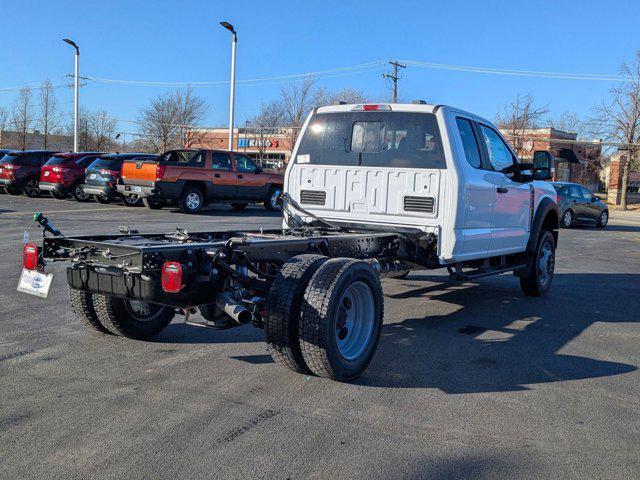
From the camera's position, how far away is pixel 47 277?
481cm

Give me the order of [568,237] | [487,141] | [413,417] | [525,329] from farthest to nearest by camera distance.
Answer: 1. [568,237]
2. [487,141]
3. [525,329]
4. [413,417]

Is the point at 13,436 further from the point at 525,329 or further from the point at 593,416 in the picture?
the point at 525,329

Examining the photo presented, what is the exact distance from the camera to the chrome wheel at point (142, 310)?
18.5ft

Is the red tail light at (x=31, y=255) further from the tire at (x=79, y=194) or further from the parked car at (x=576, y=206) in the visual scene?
the parked car at (x=576, y=206)

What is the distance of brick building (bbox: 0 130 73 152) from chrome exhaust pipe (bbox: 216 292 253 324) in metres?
54.9

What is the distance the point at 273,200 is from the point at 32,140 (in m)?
48.0

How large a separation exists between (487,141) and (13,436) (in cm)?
575

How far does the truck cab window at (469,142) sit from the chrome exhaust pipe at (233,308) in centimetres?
328

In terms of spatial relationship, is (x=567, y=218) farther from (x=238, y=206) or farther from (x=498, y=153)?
(x=498, y=153)

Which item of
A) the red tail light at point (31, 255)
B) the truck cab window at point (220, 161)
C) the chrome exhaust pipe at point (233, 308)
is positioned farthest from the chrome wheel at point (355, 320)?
the truck cab window at point (220, 161)

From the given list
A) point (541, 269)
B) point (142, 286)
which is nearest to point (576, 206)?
point (541, 269)

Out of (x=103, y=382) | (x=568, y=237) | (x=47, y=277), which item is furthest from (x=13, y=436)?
(x=568, y=237)

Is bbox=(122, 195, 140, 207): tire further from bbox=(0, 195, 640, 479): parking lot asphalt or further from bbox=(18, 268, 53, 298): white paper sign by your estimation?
bbox=(18, 268, 53, 298): white paper sign

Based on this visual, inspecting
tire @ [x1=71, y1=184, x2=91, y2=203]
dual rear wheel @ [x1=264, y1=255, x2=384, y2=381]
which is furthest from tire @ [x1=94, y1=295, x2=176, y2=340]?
tire @ [x1=71, y1=184, x2=91, y2=203]
